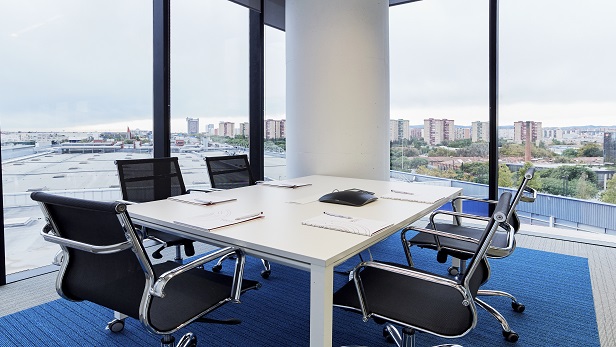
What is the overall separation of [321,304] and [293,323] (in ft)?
3.63

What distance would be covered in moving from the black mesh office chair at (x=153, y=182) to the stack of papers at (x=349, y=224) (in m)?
1.07

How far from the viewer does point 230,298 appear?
1512 millimetres

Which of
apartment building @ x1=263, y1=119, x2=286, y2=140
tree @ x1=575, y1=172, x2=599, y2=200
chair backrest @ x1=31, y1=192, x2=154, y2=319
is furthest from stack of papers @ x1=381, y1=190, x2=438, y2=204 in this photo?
apartment building @ x1=263, y1=119, x2=286, y2=140

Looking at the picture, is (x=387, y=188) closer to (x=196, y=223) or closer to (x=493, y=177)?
(x=196, y=223)

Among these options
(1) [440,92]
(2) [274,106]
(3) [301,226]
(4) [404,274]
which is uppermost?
→ (1) [440,92]

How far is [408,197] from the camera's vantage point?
Answer: 2410mm

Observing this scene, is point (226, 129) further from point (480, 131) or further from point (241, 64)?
point (480, 131)

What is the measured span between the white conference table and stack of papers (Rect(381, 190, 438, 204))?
1 cm

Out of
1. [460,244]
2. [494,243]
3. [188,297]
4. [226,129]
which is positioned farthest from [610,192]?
[188,297]

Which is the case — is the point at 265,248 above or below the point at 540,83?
below

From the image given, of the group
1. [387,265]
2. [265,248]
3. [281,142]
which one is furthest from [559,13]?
[265,248]

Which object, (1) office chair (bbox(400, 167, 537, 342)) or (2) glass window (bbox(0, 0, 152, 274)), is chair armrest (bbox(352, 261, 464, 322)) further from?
(2) glass window (bbox(0, 0, 152, 274))

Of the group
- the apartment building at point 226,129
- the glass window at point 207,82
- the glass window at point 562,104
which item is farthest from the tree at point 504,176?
the apartment building at point 226,129

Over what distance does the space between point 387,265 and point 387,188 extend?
146cm
